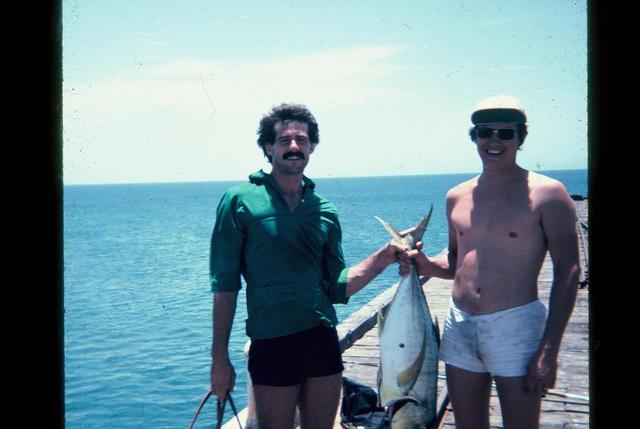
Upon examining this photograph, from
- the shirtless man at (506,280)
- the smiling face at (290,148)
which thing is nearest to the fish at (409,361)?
the shirtless man at (506,280)

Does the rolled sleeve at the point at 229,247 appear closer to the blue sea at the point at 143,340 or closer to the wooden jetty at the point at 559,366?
the wooden jetty at the point at 559,366

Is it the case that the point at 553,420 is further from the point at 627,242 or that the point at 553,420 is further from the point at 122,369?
the point at 122,369

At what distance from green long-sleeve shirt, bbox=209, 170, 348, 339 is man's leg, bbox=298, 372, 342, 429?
0.97 feet

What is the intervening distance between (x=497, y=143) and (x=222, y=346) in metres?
1.69

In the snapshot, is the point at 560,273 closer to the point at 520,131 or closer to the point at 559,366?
the point at 520,131

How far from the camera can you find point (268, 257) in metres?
2.79

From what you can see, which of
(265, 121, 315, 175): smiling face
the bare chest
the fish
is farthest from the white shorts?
(265, 121, 315, 175): smiling face

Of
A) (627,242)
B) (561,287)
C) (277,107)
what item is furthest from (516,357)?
(277,107)

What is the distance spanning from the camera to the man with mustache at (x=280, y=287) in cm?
278

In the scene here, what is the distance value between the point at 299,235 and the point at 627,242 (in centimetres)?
152

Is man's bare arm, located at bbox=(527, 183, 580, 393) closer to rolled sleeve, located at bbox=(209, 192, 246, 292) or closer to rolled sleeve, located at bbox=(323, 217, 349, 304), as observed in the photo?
rolled sleeve, located at bbox=(323, 217, 349, 304)

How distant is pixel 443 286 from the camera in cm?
1003

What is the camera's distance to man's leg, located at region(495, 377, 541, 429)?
267cm

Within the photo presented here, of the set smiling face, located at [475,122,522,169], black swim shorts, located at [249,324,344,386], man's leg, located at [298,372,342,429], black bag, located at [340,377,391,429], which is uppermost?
smiling face, located at [475,122,522,169]
